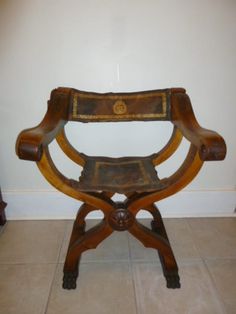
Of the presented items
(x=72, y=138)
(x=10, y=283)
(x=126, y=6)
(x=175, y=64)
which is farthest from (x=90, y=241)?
(x=126, y=6)

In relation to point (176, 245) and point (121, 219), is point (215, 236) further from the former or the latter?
point (121, 219)

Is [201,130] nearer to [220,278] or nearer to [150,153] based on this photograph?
[150,153]

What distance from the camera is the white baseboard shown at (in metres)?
1.27

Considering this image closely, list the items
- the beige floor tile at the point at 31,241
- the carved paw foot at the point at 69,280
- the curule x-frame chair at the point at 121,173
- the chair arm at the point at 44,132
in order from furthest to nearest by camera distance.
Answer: the beige floor tile at the point at 31,241 < the carved paw foot at the point at 69,280 < the curule x-frame chair at the point at 121,173 < the chair arm at the point at 44,132

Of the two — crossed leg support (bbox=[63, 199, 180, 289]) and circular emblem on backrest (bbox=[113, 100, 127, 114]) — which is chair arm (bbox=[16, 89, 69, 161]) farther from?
Answer: crossed leg support (bbox=[63, 199, 180, 289])

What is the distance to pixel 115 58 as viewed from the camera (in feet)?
3.44

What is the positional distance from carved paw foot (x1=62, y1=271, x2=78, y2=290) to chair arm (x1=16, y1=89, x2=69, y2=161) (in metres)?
0.51

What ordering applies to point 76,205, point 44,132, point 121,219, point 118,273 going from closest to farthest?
point 44,132 → point 121,219 → point 118,273 → point 76,205

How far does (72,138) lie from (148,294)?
74cm

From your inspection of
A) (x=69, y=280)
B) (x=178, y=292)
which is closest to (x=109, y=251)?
(x=69, y=280)

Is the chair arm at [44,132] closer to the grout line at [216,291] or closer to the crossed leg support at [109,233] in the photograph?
the crossed leg support at [109,233]

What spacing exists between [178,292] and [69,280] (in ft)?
1.37

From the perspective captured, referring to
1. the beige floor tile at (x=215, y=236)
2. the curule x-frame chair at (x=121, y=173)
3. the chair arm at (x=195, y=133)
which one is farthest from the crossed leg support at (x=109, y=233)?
the chair arm at (x=195, y=133)

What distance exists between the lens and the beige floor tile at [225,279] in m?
0.89
